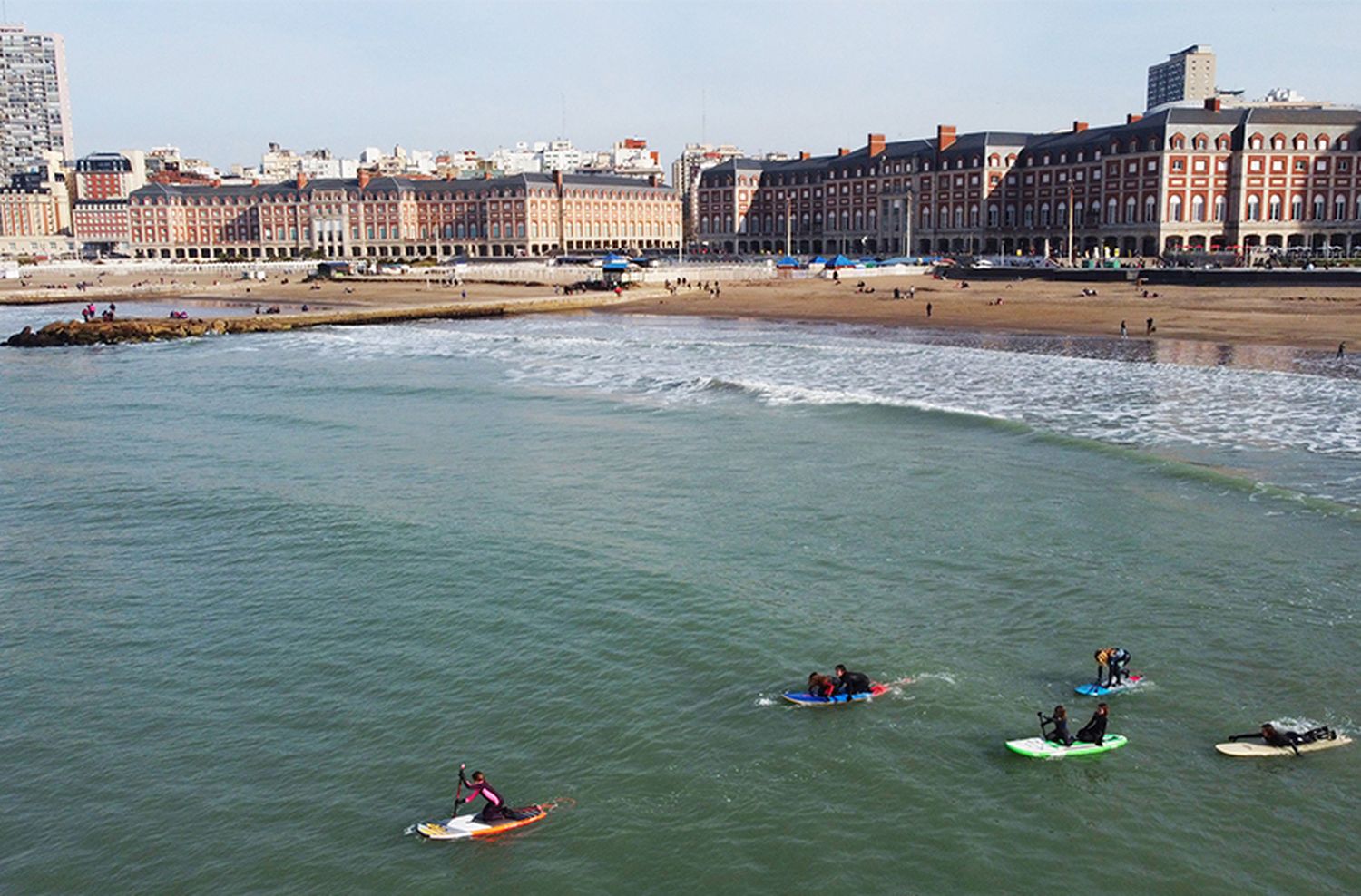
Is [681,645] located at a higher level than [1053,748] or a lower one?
higher

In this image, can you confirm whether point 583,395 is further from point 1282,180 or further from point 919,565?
point 1282,180

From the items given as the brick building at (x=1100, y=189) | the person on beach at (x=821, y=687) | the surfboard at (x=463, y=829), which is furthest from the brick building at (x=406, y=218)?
the surfboard at (x=463, y=829)

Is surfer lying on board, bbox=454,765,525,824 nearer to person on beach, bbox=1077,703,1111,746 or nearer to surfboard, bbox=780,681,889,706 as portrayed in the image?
surfboard, bbox=780,681,889,706

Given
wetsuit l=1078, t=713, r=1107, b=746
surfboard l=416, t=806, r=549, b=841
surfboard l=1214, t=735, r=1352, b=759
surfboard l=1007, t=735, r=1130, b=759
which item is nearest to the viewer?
surfboard l=416, t=806, r=549, b=841

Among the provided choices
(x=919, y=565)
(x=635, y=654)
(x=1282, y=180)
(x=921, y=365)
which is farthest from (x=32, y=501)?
(x=1282, y=180)

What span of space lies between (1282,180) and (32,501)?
104827 mm

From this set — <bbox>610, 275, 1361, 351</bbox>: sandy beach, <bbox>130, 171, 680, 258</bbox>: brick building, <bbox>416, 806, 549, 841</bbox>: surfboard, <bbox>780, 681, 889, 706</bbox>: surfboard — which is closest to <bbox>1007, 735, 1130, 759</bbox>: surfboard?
<bbox>780, 681, 889, 706</bbox>: surfboard

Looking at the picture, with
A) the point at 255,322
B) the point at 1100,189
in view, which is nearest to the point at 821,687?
the point at 255,322

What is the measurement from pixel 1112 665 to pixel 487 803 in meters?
8.63

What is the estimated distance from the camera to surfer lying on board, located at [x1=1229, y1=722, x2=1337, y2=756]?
44.9ft

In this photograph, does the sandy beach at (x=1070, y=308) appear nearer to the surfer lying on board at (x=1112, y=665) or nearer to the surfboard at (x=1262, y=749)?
the surfer lying on board at (x=1112, y=665)

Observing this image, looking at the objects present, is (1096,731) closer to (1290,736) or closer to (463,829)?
(1290,736)

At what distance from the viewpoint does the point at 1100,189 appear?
109750mm

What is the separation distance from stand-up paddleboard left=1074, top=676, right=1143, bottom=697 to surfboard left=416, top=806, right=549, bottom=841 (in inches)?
309
